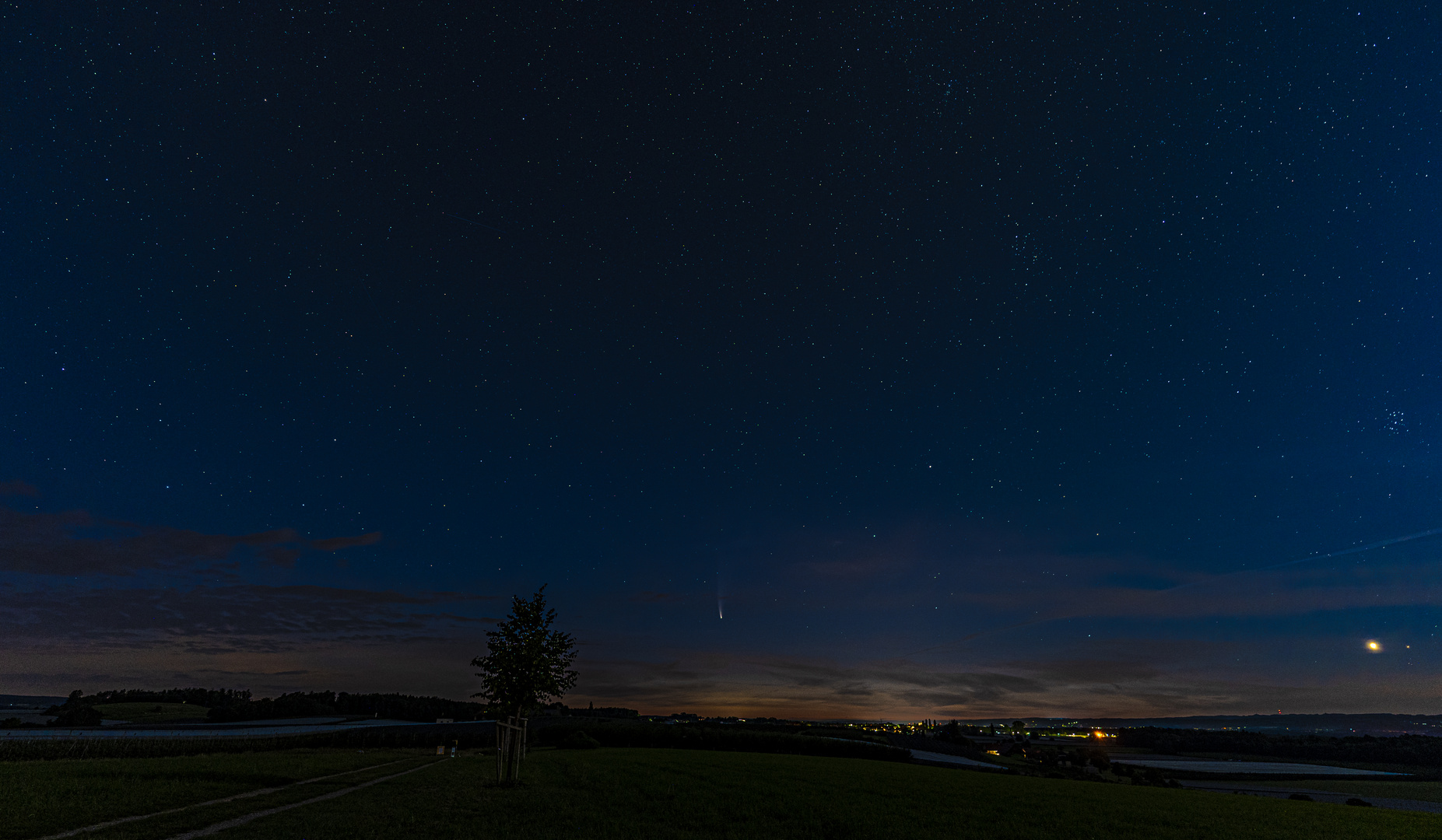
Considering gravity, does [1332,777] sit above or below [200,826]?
below

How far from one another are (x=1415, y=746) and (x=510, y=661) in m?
172

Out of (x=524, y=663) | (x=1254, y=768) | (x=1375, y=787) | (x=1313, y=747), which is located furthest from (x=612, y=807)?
(x=1313, y=747)

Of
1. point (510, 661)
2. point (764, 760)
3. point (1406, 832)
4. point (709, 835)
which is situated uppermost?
point (510, 661)

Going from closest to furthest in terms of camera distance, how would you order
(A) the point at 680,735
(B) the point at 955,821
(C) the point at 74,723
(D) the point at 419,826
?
(D) the point at 419,826
(B) the point at 955,821
(A) the point at 680,735
(C) the point at 74,723

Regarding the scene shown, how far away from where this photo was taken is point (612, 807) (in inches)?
1153

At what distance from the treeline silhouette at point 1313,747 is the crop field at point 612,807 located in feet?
365

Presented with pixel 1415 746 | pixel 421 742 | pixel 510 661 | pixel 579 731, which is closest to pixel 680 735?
pixel 579 731

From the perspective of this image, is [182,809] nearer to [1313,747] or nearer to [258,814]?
[258,814]

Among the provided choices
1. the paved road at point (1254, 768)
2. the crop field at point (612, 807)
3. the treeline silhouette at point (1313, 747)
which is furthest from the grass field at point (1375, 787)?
the treeline silhouette at point (1313, 747)

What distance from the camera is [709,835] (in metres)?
23.5

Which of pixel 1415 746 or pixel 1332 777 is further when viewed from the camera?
pixel 1415 746

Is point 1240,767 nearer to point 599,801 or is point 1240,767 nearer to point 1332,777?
point 1332,777

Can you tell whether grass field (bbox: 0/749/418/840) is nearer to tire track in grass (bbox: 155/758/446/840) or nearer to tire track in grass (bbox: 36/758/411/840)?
tire track in grass (bbox: 36/758/411/840)

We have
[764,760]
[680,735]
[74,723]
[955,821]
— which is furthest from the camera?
[74,723]
